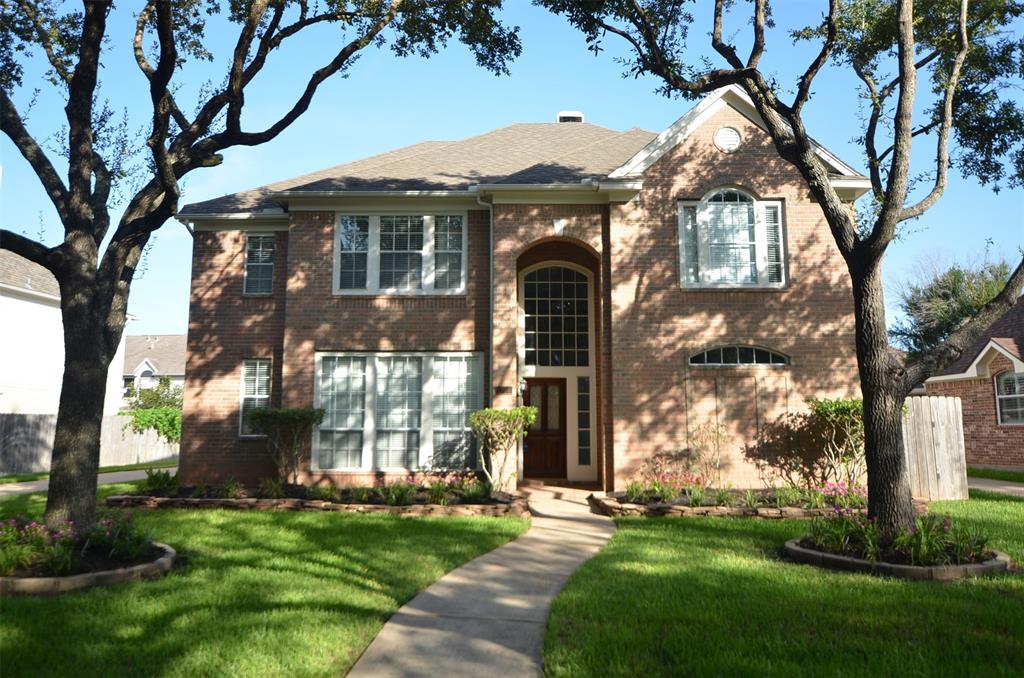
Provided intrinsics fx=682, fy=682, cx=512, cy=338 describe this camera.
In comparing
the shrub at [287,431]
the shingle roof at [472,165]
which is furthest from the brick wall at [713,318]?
the shrub at [287,431]

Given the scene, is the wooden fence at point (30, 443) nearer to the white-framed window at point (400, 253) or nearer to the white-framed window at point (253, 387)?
the white-framed window at point (253, 387)

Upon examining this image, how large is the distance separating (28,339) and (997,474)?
1331 inches

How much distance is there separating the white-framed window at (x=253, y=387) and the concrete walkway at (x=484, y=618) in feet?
26.8

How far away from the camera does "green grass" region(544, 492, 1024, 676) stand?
432 centimetres

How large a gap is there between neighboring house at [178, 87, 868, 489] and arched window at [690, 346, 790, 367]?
0.03 metres

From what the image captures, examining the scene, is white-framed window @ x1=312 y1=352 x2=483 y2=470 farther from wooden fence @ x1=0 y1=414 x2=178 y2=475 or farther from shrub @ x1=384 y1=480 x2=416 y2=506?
wooden fence @ x1=0 y1=414 x2=178 y2=475

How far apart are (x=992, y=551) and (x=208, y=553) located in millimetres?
8679

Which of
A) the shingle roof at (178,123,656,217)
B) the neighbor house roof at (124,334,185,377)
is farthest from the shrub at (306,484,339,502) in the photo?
the neighbor house roof at (124,334,185,377)

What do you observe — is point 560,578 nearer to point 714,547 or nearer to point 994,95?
point 714,547

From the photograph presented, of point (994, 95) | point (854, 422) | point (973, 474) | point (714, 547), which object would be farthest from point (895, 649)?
point (973, 474)

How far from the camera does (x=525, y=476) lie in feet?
51.8

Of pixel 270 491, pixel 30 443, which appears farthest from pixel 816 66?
pixel 30 443

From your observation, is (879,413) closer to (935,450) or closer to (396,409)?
(935,450)

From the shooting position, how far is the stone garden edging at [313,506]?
→ 1112cm
